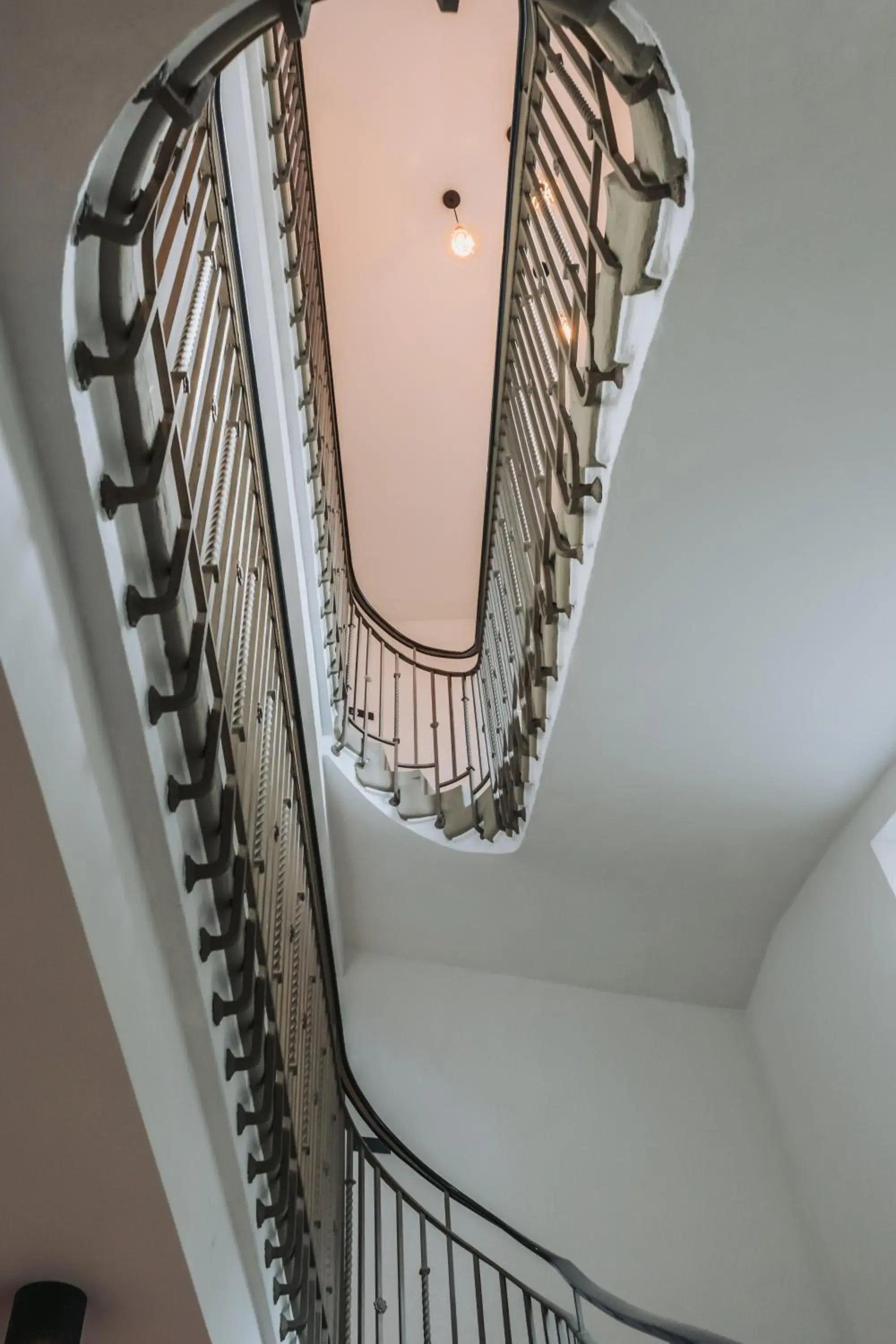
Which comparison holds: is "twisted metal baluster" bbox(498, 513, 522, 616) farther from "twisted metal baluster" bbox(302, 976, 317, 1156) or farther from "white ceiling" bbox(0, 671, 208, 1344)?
"white ceiling" bbox(0, 671, 208, 1344)

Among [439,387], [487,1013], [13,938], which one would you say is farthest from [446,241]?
[13,938]

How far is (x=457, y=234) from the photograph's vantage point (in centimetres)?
494

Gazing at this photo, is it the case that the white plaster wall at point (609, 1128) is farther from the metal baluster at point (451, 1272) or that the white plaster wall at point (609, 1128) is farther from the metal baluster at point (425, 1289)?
the metal baluster at point (425, 1289)

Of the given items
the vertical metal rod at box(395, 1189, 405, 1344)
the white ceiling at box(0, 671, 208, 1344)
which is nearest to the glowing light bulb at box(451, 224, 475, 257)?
the vertical metal rod at box(395, 1189, 405, 1344)

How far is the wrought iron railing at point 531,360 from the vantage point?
1.90 meters

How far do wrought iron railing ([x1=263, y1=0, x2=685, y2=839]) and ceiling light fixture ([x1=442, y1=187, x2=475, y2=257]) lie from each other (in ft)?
2.56

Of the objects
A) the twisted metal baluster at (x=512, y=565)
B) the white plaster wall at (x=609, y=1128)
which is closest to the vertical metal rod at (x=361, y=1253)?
the white plaster wall at (x=609, y=1128)

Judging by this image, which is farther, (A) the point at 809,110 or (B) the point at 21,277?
(A) the point at 809,110

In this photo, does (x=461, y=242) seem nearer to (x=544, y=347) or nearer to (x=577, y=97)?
(x=544, y=347)

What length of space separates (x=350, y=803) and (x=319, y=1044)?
1.07 m

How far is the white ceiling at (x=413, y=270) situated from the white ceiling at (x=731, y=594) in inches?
121

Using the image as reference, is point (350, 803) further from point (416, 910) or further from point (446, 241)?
point (446, 241)

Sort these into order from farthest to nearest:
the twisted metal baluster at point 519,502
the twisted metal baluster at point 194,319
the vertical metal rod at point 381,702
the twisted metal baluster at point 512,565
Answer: the vertical metal rod at point 381,702 → the twisted metal baluster at point 512,565 → the twisted metal baluster at point 519,502 → the twisted metal baluster at point 194,319

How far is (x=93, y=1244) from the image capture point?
1.54 m
